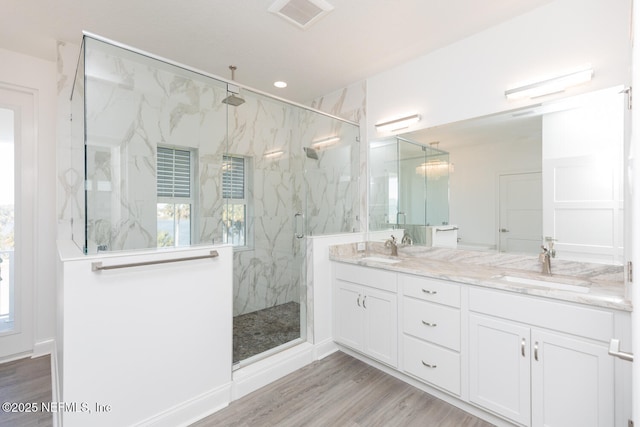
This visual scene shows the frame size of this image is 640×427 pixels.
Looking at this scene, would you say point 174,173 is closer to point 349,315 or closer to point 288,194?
point 288,194

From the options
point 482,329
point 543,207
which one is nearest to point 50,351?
point 482,329

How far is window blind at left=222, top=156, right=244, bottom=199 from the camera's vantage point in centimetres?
232

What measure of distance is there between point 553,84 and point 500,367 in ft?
6.00

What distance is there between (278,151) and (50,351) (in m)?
2.87

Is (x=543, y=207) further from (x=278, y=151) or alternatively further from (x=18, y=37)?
(x=18, y=37)

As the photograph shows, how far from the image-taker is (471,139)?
244 cm

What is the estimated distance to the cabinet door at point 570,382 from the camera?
4.77 ft

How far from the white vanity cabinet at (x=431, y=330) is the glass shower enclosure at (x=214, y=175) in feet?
3.19

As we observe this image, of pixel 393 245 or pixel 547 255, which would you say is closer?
pixel 547 255

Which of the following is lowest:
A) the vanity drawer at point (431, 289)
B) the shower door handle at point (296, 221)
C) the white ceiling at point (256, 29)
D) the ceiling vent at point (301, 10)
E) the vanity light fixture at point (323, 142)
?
the vanity drawer at point (431, 289)

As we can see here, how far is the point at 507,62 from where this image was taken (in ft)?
7.22

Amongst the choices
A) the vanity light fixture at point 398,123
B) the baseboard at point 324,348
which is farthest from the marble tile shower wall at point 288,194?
the baseboard at point 324,348

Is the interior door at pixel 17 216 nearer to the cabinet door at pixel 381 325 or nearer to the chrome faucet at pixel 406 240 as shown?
the cabinet door at pixel 381 325

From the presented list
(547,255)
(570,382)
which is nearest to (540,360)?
(570,382)
